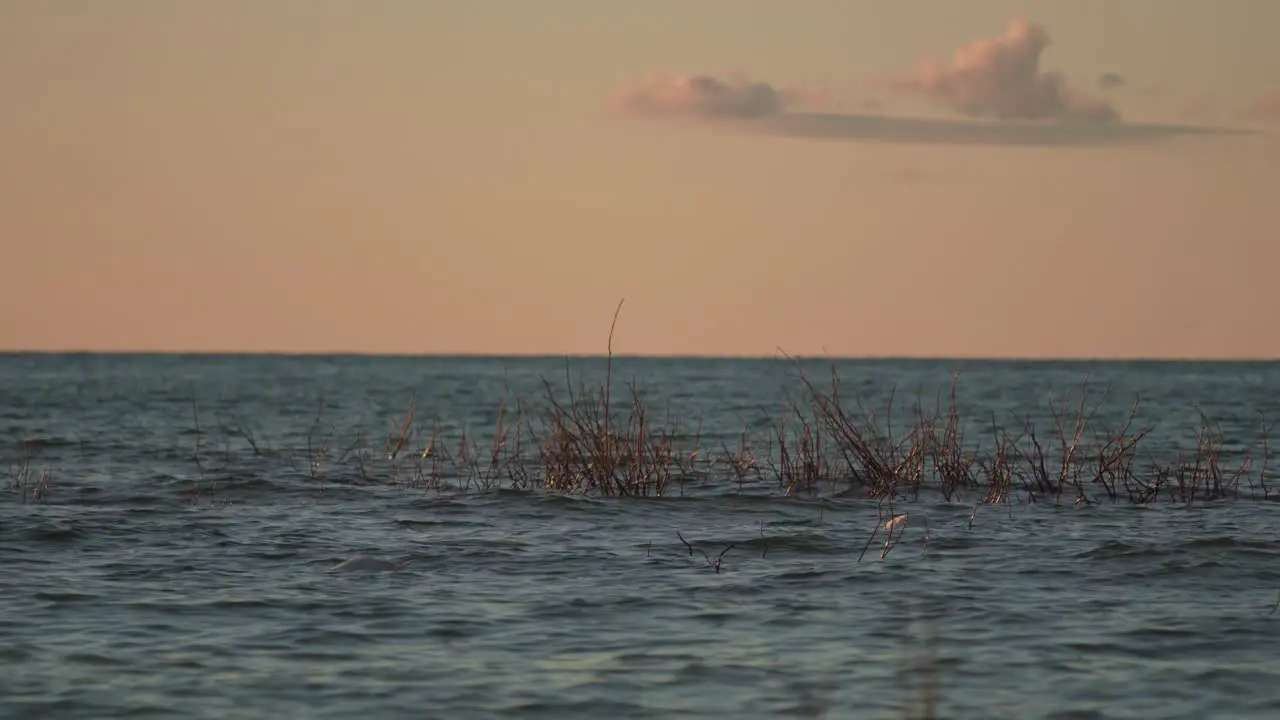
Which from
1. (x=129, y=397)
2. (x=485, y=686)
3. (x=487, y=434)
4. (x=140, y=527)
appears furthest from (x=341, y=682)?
(x=129, y=397)

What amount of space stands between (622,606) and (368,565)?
8.73 ft

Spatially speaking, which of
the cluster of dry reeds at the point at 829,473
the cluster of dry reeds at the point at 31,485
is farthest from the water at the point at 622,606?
the cluster of dry reeds at the point at 829,473

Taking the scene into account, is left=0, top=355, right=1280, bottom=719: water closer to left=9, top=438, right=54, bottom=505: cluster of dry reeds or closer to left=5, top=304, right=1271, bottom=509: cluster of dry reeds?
left=9, top=438, right=54, bottom=505: cluster of dry reeds

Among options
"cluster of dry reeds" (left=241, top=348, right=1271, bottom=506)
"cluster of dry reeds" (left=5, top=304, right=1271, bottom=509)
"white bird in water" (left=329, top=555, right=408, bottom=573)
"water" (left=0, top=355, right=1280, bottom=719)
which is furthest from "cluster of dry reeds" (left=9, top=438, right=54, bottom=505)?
"white bird in water" (left=329, top=555, right=408, bottom=573)

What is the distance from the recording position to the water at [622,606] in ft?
27.9

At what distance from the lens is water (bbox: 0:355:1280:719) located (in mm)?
8516

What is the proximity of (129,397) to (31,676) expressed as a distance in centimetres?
4650

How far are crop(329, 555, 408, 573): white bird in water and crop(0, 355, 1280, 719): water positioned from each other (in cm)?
19

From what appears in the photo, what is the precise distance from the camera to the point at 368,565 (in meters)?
12.7

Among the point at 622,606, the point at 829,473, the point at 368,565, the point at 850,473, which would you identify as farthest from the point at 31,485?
the point at 622,606

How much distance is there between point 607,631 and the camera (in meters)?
10.1

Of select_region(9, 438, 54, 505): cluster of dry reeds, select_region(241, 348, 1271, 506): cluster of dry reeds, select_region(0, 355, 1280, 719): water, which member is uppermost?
select_region(241, 348, 1271, 506): cluster of dry reeds

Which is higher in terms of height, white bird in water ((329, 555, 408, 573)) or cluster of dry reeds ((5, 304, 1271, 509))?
cluster of dry reeds ((5, 304, 1271, 509))

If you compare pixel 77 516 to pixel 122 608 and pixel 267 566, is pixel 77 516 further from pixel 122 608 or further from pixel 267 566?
pixel 122 608
